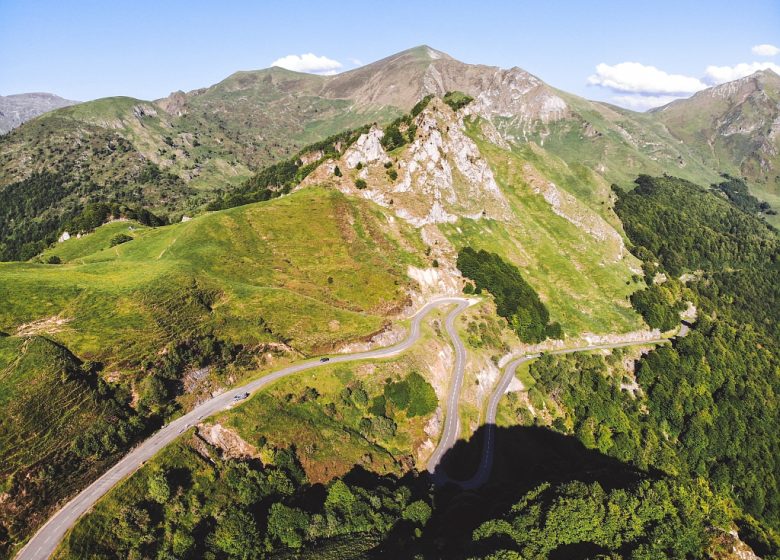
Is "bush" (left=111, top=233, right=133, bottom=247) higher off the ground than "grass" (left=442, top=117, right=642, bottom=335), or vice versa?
"bush" (left=111, top=233, right=133, bottom=247)

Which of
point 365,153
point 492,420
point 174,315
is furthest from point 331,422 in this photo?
point 365,153

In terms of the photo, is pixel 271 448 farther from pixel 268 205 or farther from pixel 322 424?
pixel 268 205

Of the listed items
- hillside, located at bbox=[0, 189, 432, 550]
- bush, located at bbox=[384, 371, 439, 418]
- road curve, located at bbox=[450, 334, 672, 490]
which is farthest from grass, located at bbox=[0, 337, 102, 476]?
road curve, located at bbox=[450, 334, 672, 490]

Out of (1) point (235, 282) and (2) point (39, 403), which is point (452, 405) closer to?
(1) point (235, 282)

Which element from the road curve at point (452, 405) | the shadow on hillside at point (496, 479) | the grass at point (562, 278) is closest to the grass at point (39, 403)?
the shadow on hillside at point (496, 479)

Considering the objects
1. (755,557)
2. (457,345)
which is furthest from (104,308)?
(755,557)

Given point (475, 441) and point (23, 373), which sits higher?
point (23, 373)

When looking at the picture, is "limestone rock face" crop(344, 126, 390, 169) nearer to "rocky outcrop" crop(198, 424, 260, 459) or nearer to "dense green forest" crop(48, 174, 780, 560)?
"dense green forest" crop(48, 174, 780, 560)
